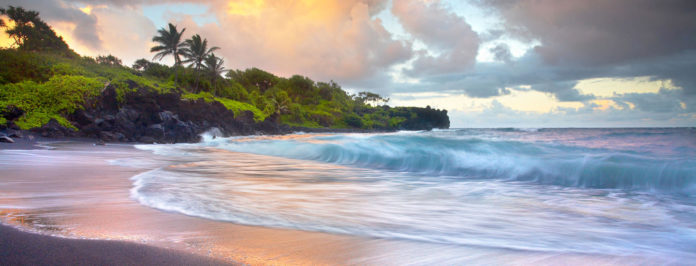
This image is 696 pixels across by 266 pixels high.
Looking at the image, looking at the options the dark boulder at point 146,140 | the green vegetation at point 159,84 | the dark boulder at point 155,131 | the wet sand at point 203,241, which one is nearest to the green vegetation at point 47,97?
the green vegetation at point 159,84

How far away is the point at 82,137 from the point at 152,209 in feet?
52.1

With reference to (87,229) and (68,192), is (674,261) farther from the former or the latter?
(68,192)

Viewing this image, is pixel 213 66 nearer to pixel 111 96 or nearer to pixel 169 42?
pixel 169 42

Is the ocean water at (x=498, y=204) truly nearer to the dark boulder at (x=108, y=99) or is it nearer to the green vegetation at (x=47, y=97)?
the green vegetation at (x=47, y=97)

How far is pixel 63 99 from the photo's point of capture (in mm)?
15914

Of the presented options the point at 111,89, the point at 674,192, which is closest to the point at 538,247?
the point at 674,192

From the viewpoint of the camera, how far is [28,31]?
29.6 meters

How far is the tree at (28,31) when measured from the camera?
28.8 m

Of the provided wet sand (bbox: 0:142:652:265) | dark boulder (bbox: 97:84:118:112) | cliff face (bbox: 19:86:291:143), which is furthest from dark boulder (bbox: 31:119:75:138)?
wet sand (bbox: 0:142:652:265)

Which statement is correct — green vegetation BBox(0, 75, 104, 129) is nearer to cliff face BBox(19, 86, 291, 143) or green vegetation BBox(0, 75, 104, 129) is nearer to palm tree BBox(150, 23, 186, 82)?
cliff face BBox(19, 86, 291, 143)

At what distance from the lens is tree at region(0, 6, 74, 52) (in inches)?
1132

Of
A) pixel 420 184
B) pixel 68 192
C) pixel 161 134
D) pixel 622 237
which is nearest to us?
pixel 622 237

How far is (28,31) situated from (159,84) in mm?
16302

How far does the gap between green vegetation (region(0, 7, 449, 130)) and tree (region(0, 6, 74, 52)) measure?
0.20 ft
